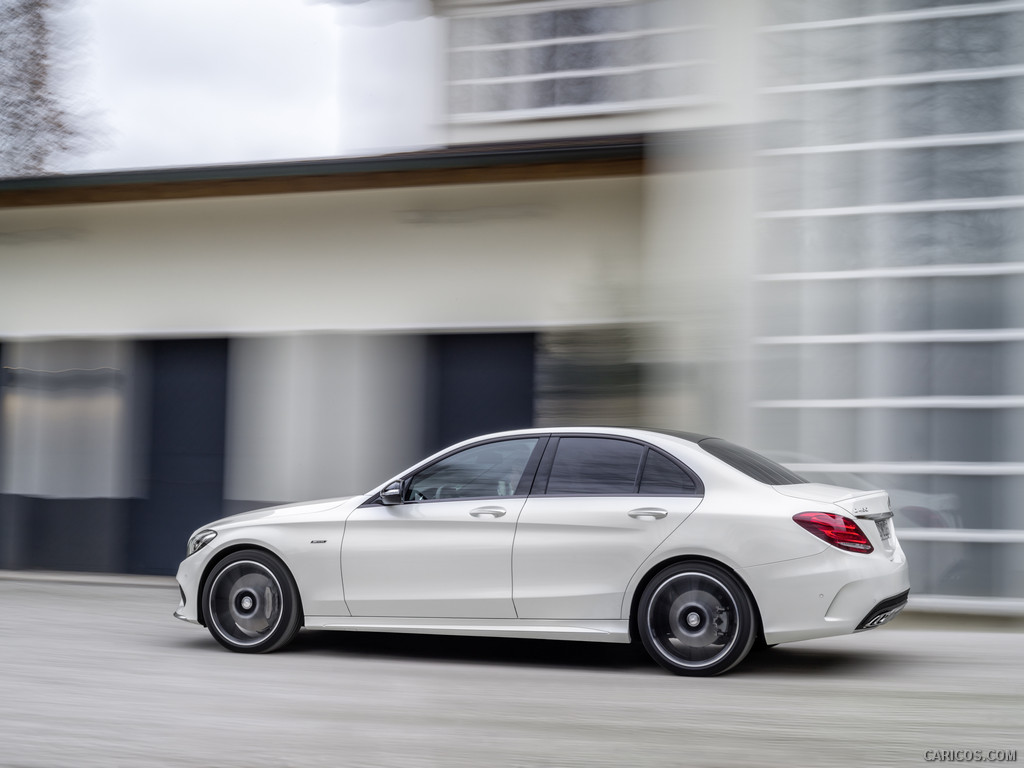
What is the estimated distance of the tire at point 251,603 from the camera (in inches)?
290

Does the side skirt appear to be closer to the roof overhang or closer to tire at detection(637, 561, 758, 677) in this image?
tire at detection(637, 561, 758, 677)

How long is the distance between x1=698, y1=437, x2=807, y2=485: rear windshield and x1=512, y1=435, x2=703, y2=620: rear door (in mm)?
294

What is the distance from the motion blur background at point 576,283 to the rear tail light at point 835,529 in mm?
3612

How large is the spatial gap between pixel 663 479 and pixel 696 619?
84cm

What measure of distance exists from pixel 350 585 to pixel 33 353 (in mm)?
7563

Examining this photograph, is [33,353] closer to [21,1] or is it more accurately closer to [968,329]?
[968,329]

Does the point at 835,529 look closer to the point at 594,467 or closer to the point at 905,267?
the point at 594,467

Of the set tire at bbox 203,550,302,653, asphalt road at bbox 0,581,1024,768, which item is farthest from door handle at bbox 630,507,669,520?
tire at bbox 203,550,302,653

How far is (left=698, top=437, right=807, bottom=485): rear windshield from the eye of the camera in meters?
6.78

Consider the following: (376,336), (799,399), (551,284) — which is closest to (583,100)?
(551,284)

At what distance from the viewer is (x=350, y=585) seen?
720cm

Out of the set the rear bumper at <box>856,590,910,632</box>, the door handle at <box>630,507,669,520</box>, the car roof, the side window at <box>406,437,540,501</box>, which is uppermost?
the car roof

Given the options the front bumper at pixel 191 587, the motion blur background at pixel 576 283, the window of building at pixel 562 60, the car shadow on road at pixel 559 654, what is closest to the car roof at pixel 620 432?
the car shadow on road at pixel 559 654

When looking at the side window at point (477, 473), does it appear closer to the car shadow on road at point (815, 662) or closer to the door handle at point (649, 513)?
the door handle at point (649, 513)
